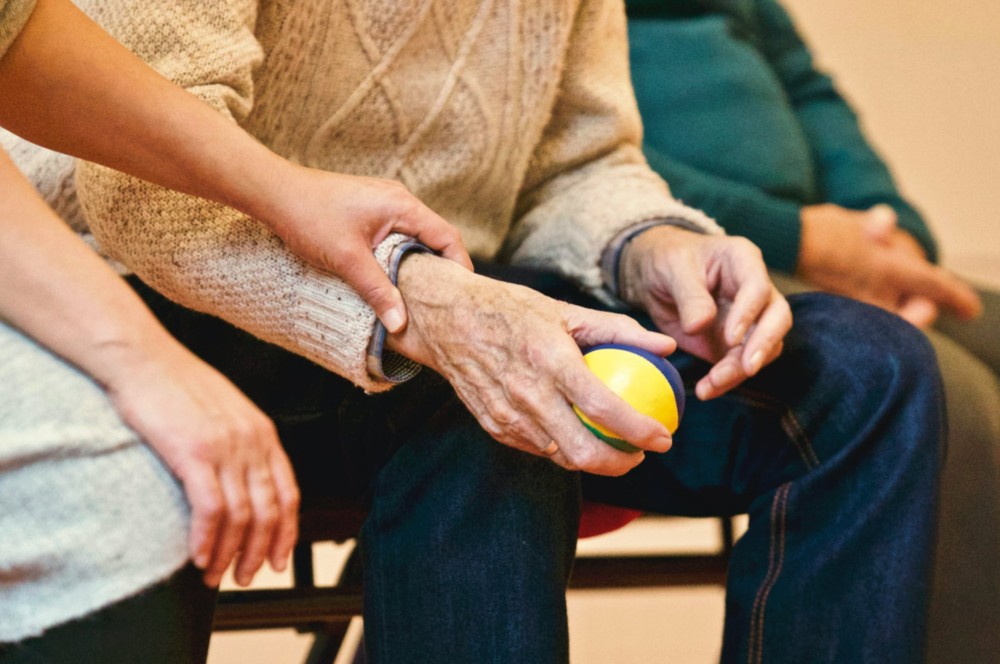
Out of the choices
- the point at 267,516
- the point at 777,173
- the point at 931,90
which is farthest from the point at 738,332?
the point at 931,90

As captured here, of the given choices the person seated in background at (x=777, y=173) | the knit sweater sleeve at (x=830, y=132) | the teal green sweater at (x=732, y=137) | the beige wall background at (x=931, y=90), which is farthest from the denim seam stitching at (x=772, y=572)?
the beige wall background at (x=931, y=90)

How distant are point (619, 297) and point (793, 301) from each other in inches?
6.3

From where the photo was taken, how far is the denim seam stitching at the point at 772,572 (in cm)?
73

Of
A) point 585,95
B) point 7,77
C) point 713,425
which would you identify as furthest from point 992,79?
point 7,77

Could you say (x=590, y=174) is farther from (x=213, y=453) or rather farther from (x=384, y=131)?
(x=213, y=453)

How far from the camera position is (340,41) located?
79cm

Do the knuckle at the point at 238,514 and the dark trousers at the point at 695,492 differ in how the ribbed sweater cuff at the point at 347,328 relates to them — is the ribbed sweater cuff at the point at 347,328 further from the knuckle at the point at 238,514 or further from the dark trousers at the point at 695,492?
the knuckle at the point at 238,514

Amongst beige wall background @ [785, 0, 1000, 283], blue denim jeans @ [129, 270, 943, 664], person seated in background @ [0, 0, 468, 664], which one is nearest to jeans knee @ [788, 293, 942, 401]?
blue denim jeans @ [129, 270, 943, 664]

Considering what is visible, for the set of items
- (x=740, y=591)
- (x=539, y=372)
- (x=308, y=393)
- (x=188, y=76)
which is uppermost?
(x=188, y=76)

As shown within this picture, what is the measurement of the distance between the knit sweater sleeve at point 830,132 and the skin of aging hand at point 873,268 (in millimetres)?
98

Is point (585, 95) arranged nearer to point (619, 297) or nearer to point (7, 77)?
point (619, 297)

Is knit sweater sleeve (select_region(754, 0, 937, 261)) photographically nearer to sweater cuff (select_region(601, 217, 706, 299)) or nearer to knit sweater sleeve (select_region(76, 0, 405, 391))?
sweater cuff (select_region(601, 217, 706, 299))

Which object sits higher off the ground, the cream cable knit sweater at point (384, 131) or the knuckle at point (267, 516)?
the cream cable knit sweater at point (384, 131)

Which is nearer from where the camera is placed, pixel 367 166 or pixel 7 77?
pixel 7 77
